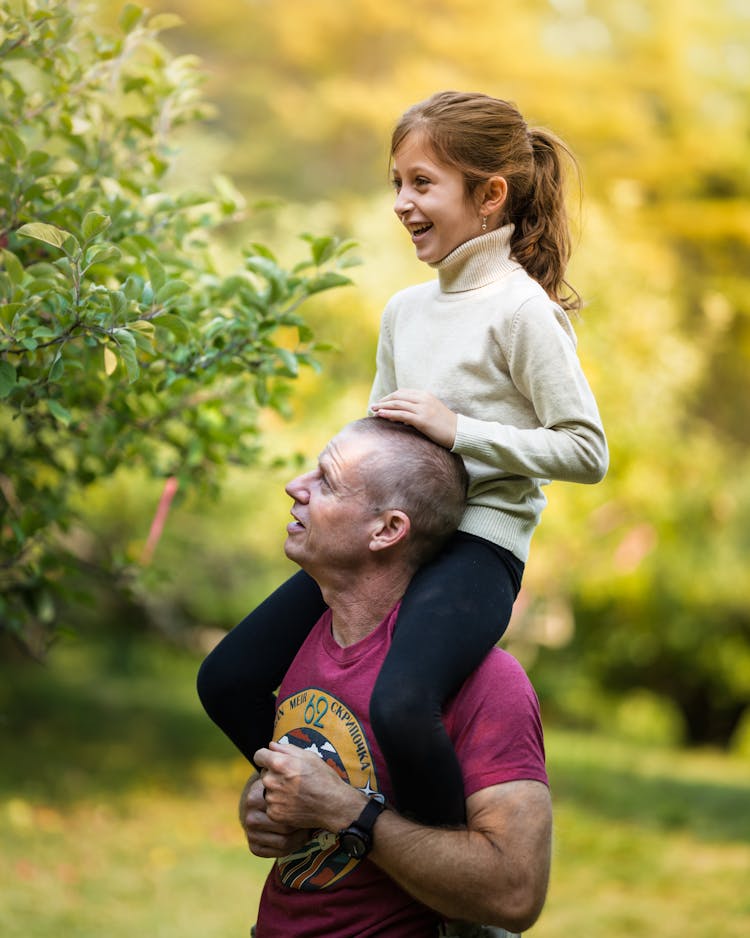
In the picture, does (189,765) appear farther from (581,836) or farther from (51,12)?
(51,12)

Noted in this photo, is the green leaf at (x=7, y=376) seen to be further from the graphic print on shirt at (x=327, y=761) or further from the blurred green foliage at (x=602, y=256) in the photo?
the blurred green foliage at (x=602, y=256)

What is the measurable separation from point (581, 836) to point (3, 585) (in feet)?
21.8

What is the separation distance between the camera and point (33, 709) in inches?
488

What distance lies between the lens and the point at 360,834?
1948 millimetres

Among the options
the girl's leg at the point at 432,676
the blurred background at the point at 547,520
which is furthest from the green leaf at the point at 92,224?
the blurred background at the point at 547,520

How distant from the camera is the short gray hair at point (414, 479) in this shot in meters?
2.10

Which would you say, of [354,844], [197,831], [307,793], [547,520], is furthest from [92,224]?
[197,831]

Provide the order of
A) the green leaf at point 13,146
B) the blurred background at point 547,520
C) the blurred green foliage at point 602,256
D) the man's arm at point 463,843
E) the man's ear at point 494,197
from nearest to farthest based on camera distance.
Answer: the man's arm at point 463,843 → the man's ear at point 494,197 → the green leaf at point 13,146 → the blurred background at point 547,520 → the blurred green foliage at point 602,256

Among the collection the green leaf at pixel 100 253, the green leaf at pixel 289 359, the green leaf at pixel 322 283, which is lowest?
the green leaf at pixel 100 253

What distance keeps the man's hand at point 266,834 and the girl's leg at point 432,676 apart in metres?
0.21

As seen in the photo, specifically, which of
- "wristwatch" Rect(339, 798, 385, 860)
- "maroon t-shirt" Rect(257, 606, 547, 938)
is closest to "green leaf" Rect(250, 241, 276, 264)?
"maroon t-shirt" Rect(257, 606, 547, 938)

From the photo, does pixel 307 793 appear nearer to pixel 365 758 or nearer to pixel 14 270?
pixel 365 758

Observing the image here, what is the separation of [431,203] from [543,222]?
→ 260mm

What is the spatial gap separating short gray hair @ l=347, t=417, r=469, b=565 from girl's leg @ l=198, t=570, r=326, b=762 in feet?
0.93
